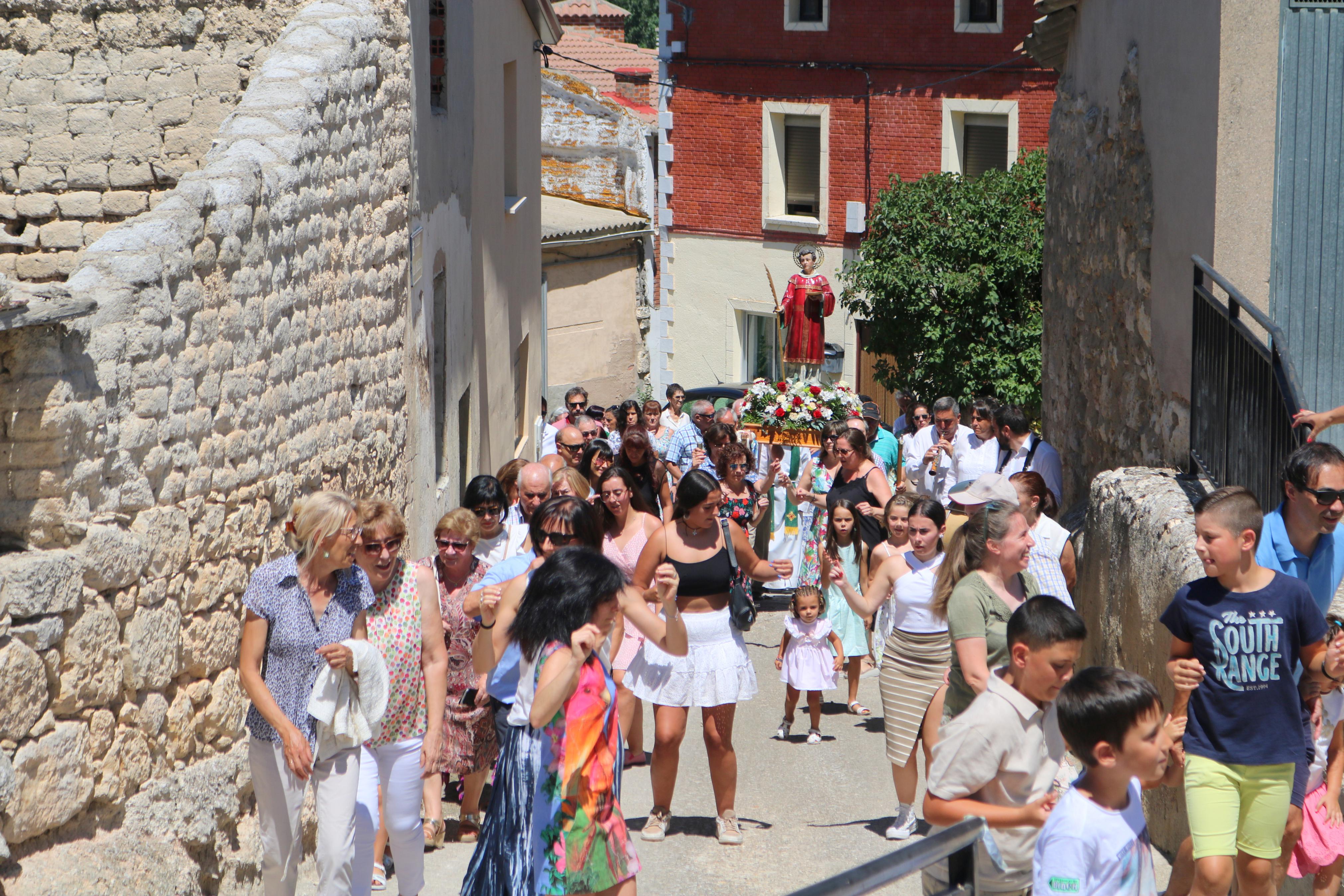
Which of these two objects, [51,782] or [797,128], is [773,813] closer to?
[51,782]

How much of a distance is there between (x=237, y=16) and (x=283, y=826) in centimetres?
450

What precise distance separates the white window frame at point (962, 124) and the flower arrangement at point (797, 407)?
11948 mm

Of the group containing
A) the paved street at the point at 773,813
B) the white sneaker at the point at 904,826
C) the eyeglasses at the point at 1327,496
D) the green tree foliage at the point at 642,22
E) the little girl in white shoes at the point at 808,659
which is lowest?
the paved street at the point at 773,813

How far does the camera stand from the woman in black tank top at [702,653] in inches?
242

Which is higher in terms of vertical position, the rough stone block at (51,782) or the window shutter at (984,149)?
the window shutter at (984,149)

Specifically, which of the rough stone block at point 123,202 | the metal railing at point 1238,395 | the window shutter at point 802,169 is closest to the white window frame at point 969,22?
the window shutter at point 802,169

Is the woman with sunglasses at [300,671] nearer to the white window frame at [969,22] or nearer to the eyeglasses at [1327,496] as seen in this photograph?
the eyeglasses at [1327,496]

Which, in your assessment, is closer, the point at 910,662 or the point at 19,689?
the point at 19,689

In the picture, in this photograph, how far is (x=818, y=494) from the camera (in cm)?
915

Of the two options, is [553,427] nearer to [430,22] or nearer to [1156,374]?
[430,22]

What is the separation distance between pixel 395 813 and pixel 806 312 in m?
10.3

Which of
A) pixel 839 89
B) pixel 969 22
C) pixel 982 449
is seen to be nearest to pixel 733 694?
pixel 982 449

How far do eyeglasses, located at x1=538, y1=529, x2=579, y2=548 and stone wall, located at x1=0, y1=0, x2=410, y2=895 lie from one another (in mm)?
1242

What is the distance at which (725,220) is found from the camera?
82.1ft
